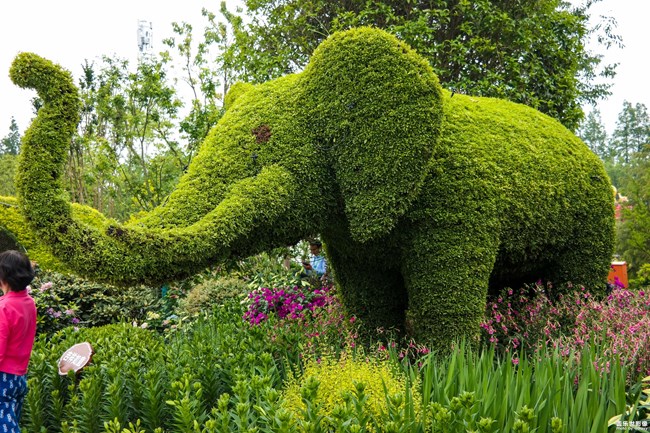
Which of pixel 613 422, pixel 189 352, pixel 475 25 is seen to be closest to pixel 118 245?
pixel 189 352

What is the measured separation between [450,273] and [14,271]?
9.87 feet

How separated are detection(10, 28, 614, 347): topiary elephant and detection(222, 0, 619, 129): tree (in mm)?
3807

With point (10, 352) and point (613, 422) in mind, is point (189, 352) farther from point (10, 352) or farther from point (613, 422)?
point (613, 422)

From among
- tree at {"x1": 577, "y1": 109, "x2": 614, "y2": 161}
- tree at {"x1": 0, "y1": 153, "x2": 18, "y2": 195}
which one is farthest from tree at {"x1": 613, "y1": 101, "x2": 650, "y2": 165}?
tree at {"x1": 0, "y1": 153, "x2": 18, "y2": 195}

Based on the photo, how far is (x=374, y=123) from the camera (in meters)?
3.78

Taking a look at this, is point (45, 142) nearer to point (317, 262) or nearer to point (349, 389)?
point (349, 389)

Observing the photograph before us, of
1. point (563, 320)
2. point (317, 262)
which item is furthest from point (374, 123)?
point (317, 262)

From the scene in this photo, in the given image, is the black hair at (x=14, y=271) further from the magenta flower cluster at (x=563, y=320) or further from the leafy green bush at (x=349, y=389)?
the magenta flower cluster at (x=563, y=320)

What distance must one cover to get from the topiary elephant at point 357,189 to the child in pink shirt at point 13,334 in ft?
3.31

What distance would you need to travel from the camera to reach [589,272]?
221 inches

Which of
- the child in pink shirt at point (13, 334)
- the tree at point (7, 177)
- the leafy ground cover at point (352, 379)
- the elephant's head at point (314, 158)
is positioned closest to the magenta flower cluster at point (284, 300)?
the leafy ground cover at point (352, 379)

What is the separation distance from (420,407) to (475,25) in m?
7.69

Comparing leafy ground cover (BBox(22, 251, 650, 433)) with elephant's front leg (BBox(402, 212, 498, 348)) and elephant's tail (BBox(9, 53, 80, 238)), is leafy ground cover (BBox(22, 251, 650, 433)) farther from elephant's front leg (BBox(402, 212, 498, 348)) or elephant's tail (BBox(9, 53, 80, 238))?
elephant's tail (BBox(9, 53, 80, 238))

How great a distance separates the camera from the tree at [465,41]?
867 cm
